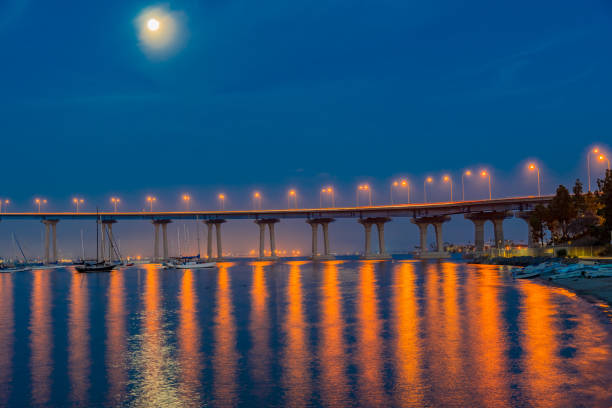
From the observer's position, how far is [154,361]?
2044 centimetres

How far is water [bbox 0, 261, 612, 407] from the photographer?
15.1m

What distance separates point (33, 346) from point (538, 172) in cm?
13260

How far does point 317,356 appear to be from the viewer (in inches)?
822

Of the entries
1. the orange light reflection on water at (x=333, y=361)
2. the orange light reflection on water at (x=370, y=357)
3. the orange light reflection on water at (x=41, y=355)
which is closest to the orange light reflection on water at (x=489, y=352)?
the orange light reflection on water at (x=370, y=357)

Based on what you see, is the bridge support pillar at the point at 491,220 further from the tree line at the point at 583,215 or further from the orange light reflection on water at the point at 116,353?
the orange light reflection on water at the point at 116,353

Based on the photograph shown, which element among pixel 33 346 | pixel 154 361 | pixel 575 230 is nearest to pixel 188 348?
pixel 154 361

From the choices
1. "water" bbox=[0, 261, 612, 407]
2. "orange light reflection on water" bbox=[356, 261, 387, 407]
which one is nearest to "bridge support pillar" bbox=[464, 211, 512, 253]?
"water" bbox=[0, 261, 612, 407]

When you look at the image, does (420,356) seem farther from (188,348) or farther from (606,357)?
(188,348)

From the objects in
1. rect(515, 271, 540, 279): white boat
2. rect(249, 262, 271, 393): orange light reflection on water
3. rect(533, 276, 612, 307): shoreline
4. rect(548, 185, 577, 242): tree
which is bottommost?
rect(515, 271, 540, 279): white boat

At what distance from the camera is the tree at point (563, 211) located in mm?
100000

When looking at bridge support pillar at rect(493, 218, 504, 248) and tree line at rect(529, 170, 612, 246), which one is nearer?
tree line at rect(529, 170, 612, 246)

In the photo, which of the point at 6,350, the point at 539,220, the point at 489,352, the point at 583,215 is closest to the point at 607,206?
the point at 583,215

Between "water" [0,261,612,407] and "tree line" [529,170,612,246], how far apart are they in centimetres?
5275

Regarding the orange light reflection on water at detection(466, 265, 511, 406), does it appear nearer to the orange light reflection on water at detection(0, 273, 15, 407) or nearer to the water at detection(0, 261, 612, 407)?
the water at detection(0, 261, 612, 407)
